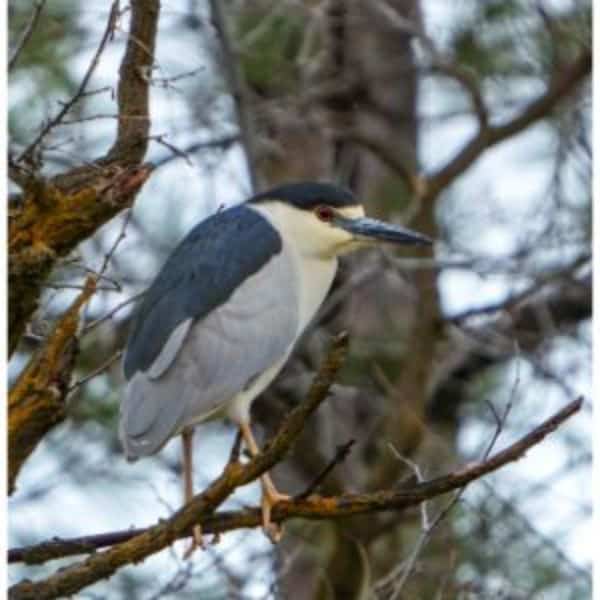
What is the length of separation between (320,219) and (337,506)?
3.65 feet

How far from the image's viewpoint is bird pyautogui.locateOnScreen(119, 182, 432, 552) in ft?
11.2

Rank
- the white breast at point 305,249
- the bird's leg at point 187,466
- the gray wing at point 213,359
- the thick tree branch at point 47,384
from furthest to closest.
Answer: the white breast at point 305,249
the bird's leg at point 187,466
the gray wing at point 213,359
the thick tree branch at point 47,384

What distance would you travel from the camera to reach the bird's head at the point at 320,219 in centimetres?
382

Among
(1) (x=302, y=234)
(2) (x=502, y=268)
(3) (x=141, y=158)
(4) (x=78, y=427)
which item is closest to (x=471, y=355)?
(2) (x=502, y=268)

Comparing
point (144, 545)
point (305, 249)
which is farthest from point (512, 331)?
point (144, 545)

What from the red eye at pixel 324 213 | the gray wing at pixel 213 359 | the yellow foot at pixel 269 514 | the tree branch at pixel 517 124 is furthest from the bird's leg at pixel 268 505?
the tree branch at pixel 517 124

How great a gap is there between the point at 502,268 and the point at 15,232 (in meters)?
2.91

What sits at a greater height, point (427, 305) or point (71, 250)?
point (427, 305)

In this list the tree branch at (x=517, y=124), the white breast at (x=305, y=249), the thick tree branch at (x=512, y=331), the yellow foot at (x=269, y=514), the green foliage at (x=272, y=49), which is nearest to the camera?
the yellow foot at (x=269, y=514)

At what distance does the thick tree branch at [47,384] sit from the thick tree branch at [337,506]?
0.29 meters

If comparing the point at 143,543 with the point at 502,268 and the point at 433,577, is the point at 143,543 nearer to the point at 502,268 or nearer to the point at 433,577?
the point at 433,577

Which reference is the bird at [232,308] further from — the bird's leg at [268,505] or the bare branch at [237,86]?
the bare branch at [237,86]

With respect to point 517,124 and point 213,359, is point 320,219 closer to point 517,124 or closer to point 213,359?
point 213,359

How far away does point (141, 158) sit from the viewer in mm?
2914
